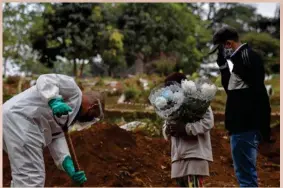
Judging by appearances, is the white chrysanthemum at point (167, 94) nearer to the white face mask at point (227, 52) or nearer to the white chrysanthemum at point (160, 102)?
the white chrysanthemum at point (160, 102)

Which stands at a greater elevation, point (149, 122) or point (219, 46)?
point (219, 46)

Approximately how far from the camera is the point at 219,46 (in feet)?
15.2

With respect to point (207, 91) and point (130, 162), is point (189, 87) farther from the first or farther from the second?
point (130, 162)

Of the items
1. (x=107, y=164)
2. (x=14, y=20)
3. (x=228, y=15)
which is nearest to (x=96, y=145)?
(x=107, y=164)

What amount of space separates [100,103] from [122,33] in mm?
12659

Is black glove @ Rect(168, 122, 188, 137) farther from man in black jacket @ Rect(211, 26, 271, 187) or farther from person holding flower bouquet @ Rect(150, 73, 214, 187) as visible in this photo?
man in black jacket @ Rect(211, 26, 271, 187)

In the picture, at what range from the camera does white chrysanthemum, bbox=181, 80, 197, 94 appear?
14.0ft

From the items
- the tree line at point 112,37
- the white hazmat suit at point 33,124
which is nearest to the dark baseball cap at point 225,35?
the white hazmat suit at point 33,124

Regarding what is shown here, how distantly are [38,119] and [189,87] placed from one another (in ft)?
3.72

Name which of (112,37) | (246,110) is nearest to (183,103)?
(246,110)

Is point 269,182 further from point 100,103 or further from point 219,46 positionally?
point 100,103

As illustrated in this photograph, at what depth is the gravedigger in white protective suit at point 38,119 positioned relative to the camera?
386 centimetres

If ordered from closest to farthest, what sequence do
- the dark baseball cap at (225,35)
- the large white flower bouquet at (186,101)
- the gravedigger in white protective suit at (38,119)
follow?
the gravedigger in white protective suit at (38,119), the large white flower bouquet at (186,101), the dark baseball cap at (225,35)

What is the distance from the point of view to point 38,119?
397cm
